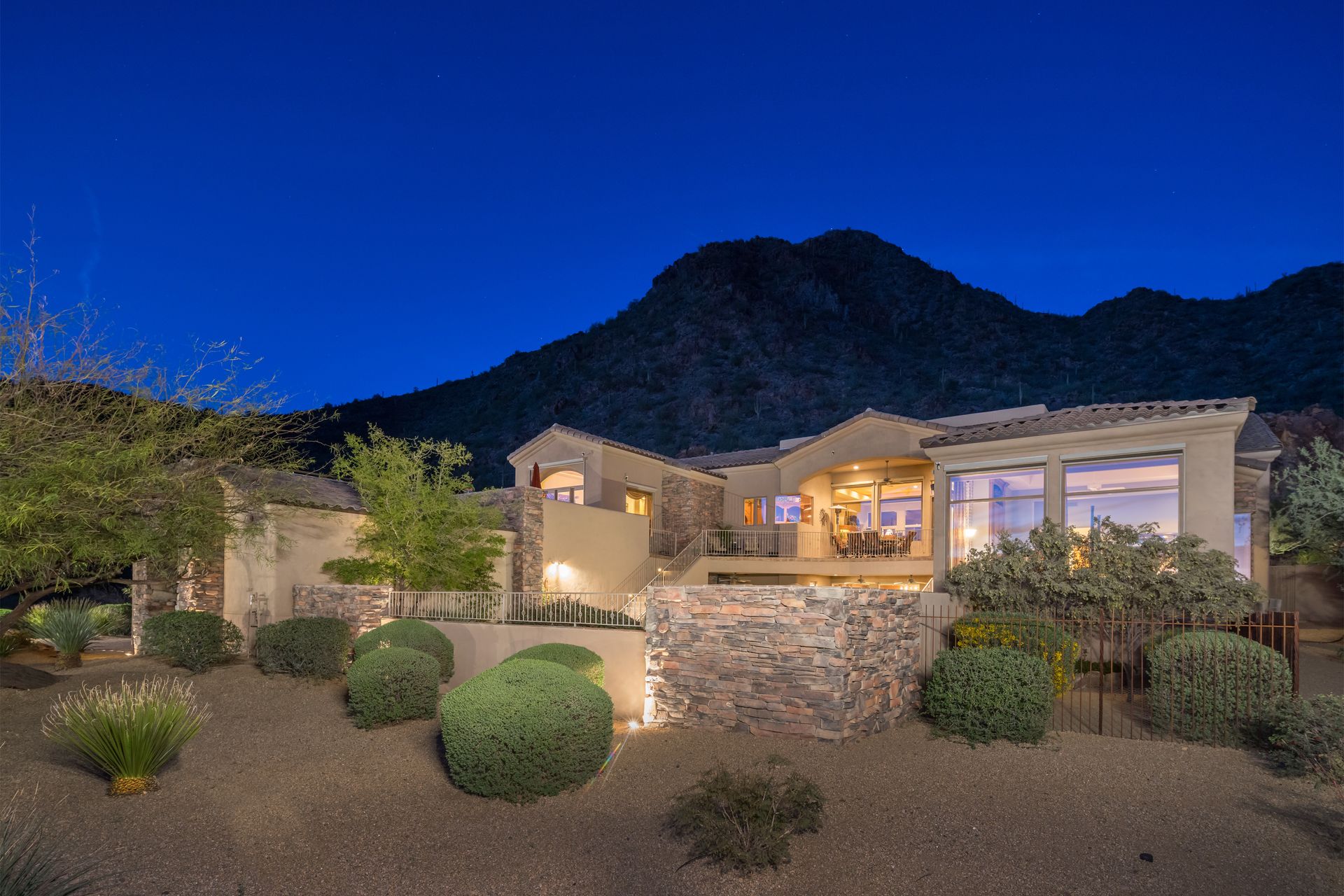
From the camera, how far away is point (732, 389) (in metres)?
58.1

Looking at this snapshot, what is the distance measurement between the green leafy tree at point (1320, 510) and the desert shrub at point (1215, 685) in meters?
10.9

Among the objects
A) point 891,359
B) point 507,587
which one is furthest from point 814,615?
point 891,359

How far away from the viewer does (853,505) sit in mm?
25312

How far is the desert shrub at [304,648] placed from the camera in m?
13.9

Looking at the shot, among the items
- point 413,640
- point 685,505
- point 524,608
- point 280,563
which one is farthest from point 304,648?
point 685,505

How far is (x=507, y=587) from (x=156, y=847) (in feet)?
43.6

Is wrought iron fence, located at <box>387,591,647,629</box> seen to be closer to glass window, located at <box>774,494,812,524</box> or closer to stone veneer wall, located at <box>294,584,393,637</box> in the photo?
stone veneer wall, located at <box>294,584,393,637</box>

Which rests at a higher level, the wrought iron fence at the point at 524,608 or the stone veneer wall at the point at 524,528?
the stone veneer wall at the point at 524,528

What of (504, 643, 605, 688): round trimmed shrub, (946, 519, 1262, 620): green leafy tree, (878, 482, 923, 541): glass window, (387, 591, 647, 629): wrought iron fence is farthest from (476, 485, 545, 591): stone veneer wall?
(878, 482, 923, 541): glass window

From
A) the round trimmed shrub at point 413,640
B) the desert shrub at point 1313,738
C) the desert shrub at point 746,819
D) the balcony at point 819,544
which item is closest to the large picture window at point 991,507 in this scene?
the balcony at point 819,544

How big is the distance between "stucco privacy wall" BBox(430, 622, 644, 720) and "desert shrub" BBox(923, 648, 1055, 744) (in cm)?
417

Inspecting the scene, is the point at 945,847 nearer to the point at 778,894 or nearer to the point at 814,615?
the point at 778,894

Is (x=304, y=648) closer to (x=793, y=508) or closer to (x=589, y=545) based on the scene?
(x=589, y=545)

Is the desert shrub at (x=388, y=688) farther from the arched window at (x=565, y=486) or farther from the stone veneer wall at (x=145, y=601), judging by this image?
the arched window at (x=565, y=486)
